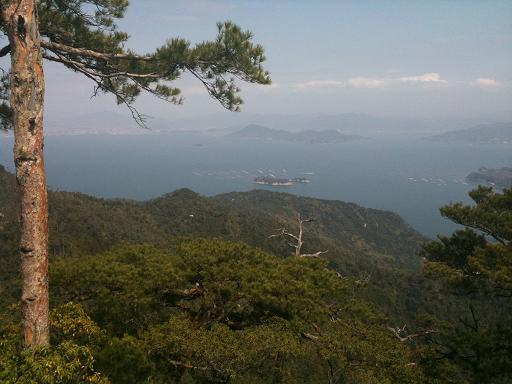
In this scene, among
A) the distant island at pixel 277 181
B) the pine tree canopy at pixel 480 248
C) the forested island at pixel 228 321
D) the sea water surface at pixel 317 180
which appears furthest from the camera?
the distant island at pixel 277 181

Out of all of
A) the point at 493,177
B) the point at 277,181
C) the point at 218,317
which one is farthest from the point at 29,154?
the point at 493,177

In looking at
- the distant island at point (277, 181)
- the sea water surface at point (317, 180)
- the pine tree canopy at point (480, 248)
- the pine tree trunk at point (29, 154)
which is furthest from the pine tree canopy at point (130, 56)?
the distant island at point (277, 181)

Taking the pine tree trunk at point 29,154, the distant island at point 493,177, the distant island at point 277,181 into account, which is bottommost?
the distant island at point 277,181

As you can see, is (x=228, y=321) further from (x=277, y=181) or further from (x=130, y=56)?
(x=277, y=181)

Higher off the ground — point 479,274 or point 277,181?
A: point 479,274

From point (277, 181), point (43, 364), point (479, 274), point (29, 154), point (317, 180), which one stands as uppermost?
point (29, 154)

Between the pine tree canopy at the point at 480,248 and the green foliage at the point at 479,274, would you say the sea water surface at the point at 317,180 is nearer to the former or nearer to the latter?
the pine tree canopy at the point at 480,248

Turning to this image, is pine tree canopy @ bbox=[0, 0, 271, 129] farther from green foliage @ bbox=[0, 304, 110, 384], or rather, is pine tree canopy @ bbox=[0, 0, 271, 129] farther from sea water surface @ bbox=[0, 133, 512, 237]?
sea water surface @ bbox=[0, 133, 512, 237]

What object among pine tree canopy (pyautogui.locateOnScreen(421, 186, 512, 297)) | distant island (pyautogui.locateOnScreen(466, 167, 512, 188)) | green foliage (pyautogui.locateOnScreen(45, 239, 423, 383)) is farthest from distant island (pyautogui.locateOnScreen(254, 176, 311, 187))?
green foliage (pyautogui.locateOnScreen(45, 239, 423, 383))
